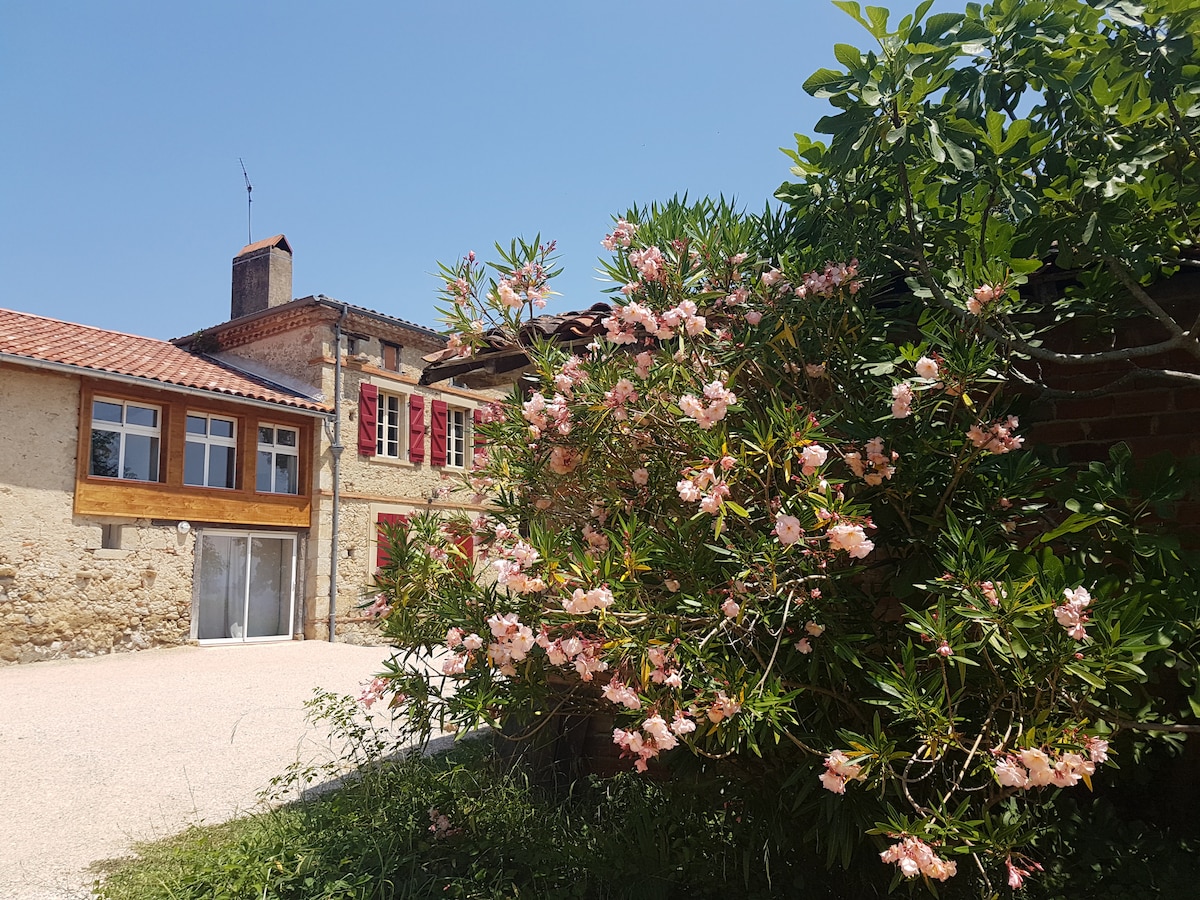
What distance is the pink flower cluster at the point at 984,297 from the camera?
2488mm

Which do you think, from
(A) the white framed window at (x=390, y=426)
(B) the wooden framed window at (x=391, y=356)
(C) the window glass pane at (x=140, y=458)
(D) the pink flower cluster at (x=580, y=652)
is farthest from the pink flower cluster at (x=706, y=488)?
(B) the wooden framed window at (x=391, y=356)

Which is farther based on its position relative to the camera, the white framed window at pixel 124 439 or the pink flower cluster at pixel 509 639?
the white framed window at pixel 124 439

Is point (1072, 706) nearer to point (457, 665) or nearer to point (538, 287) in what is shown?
point (457, 665)

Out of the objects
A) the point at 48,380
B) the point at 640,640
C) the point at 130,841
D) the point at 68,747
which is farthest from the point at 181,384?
the point at 640,640

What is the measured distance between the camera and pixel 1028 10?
2.58 meters

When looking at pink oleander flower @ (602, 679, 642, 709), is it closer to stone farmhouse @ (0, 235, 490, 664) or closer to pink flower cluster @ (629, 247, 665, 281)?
pink flower cluster @ (629, 247, 665, 281)

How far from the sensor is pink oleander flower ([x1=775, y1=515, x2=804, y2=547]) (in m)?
2.44

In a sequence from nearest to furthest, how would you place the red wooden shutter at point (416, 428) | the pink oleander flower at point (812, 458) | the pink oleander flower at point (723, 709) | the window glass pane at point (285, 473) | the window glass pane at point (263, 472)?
the pink oleander flower at point (723, 709) → the pink oleander flower at point (812, 458) → the window glass pane at point (263, 472) → the window glass pane at point (285, 473) → the red wooden shutter at point (416, 428)

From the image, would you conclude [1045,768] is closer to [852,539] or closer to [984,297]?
[852,539]

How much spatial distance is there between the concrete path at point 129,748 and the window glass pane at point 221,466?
11.6 feet

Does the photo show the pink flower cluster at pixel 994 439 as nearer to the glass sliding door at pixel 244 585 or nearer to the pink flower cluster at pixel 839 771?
the pink flower cluster at pixel 839 771

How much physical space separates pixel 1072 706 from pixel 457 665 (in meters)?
1.96

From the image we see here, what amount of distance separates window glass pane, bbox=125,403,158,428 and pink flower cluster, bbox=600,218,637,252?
13.4 m

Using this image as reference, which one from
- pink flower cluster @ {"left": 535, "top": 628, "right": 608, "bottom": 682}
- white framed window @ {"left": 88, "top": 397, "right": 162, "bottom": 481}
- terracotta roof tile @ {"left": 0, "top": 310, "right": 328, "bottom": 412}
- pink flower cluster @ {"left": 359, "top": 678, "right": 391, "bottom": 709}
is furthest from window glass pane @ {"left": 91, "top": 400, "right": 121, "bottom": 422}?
pink flower cluster @ {"left": 535, "top": 628, "right": 608, "bottom": 682}
